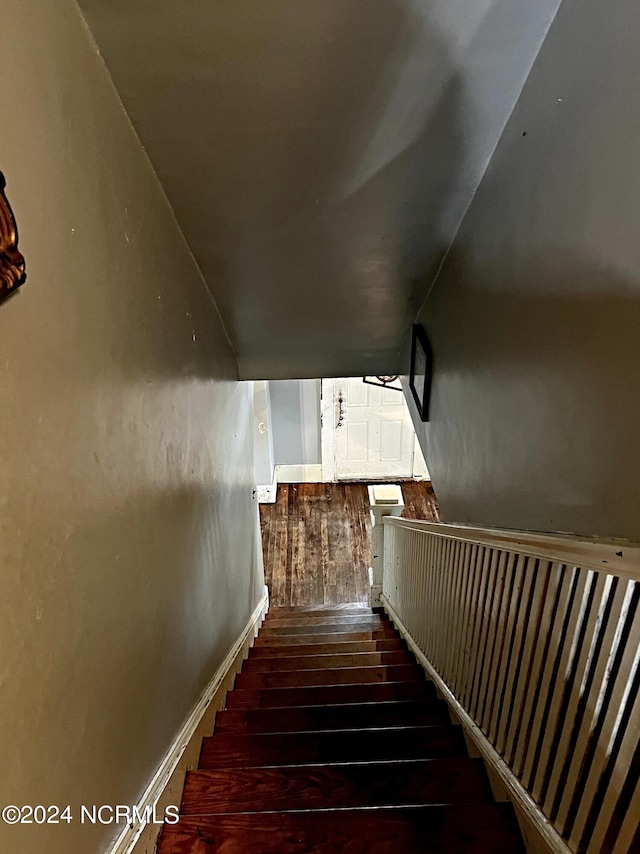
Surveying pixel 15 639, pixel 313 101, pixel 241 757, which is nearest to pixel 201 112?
pixel 313 101

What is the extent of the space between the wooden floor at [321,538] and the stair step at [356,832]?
162 inches

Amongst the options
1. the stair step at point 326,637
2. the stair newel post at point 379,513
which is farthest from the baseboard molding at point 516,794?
the stair newel post at point 379,513

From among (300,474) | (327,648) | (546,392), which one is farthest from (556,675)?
(300,474)

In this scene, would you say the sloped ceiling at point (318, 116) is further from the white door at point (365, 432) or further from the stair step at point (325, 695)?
the white door at point (365, 432)

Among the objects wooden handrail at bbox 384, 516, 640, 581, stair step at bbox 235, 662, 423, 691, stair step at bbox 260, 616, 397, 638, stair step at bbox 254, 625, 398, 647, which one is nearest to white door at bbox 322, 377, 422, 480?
stair step at bbox 260, 616, 397, 638

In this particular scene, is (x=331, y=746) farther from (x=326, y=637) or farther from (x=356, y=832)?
(x=326, y=637)

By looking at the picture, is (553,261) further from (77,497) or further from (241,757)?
(241,757)

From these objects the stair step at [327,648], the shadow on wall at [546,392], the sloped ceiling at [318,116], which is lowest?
the stair step at [327,648]

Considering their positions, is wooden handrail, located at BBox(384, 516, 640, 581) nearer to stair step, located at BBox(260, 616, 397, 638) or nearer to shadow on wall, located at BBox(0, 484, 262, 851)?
shadow on wall, located at BBox(0, 484, 262, 851)

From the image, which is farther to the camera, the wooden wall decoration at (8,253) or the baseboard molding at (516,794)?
the baseboard molding at (516,794)

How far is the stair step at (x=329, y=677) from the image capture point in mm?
2781

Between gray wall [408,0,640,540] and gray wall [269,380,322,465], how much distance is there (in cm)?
463

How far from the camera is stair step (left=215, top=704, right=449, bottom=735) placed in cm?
215

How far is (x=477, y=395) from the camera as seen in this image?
195 centimetres
